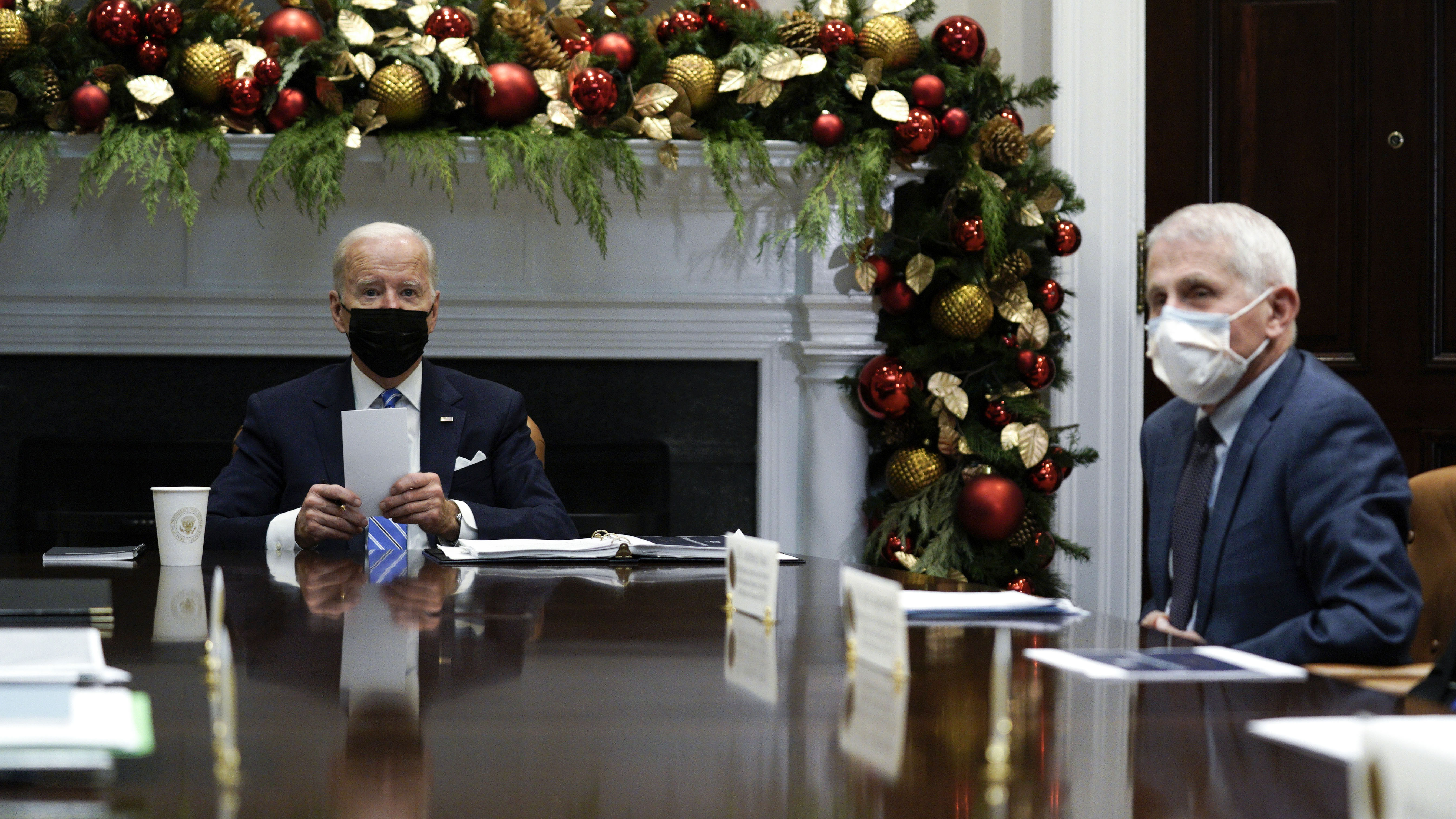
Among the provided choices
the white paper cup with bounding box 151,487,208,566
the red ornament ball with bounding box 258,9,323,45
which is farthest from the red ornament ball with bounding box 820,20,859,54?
the white paper cup with bounding box 151,487,208,566

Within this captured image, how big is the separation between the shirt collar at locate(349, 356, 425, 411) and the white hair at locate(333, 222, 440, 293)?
18cm

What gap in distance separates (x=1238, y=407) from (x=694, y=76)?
180 cm

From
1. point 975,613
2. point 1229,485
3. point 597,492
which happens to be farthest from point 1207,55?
point 975,613

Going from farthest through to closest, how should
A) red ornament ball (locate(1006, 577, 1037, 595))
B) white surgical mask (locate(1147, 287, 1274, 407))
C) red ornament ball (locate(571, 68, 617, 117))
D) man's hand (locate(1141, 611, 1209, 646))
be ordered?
red ornament ball (locate(571, 68, 617, 117)), red ornament ball (locate(1006, 577, 1037, 595)), white surgical mask (locate(1147, 287, 1274, 407)), man's hand (locate(1141, 611, 1209, 646))

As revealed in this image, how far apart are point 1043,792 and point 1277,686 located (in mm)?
400

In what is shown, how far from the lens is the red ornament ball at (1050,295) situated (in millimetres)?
3240

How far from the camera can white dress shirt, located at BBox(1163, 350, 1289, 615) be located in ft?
5.45

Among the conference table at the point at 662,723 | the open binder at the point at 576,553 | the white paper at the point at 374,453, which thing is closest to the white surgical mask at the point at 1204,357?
the conference table at the point at 662,723

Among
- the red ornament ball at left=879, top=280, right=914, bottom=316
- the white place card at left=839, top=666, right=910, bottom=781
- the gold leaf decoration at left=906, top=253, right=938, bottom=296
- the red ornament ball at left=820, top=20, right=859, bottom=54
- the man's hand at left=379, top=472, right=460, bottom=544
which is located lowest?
the white place card at left=839, top=666, right=910, bottom=781

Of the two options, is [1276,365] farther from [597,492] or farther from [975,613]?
[597,492]

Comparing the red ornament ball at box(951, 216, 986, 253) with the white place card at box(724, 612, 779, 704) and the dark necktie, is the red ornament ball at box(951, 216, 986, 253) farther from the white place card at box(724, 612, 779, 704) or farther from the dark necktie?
the white place card at box(724, 612, 779, 704)

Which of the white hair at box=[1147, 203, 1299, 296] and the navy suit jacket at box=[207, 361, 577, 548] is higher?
the white hair at box=[1147, 203, 1299, 296]

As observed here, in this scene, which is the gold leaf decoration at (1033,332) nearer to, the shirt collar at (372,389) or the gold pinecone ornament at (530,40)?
the gold pinecone ornament at (530,40)

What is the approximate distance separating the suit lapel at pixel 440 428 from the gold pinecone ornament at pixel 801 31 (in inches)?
51.1
